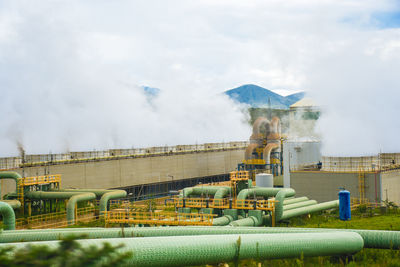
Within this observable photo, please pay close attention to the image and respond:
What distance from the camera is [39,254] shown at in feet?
14.4

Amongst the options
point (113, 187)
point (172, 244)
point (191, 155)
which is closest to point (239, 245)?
point (172, 244)

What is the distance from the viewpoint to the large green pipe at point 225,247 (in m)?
7.22

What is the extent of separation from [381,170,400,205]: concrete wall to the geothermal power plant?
65 millimetres

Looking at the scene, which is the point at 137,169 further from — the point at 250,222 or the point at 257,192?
Answer: the point at 250,222

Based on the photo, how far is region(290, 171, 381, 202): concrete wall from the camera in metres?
27.3

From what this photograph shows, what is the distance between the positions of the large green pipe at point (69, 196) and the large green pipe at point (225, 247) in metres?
16.4

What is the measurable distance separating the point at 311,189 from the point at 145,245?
23.7 meters

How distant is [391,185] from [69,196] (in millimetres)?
19870

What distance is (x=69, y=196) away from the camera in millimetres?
24375

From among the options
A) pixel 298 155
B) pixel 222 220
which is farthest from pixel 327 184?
pixel 222 220

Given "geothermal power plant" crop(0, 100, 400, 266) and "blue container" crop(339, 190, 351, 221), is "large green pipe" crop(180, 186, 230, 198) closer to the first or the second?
"geothermal power plant" crop(0, 100, 400, 266)

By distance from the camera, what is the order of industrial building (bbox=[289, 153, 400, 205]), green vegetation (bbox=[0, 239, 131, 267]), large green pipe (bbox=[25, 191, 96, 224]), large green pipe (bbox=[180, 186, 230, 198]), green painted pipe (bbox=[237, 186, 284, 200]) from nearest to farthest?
green vegetation (bbox=[0, 239, 131, 267])
green painted pipe (bbox=[237, 186, 284, 200])
large green pipe (bbox=[180, 186, 230, 198])
large green pipe (bbox=[25, 191, 96, 224])
industrial building (bbox=[289, 153, 400, 205])

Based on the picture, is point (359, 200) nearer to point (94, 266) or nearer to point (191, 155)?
point (191, 155)

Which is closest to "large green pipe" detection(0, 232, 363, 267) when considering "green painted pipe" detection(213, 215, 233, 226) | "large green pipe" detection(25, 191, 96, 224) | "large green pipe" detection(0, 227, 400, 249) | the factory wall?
"large green pipe" detection(0, 227, 400, 249)
